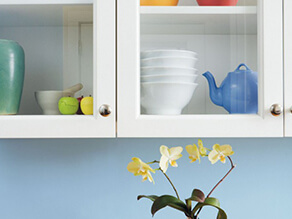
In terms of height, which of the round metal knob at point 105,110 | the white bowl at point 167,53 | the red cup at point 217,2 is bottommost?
the round metal knob at point 105,110

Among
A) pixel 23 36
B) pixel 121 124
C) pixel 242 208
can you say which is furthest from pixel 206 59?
pixel 242 208

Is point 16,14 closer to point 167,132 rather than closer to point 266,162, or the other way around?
point 167,132

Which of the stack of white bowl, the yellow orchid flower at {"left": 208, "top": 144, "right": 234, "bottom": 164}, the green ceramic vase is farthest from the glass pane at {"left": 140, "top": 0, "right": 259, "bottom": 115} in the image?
the green ceramic vase

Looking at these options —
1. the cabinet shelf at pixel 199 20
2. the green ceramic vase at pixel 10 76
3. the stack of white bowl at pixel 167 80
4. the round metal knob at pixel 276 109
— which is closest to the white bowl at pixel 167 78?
the stack of white bowl at pixel 167 80

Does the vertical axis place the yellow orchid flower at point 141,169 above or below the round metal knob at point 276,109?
below

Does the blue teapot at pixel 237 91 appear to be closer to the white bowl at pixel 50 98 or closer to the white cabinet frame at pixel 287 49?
the white cabinet frame at pixel 287 49

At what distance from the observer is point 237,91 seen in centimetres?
93

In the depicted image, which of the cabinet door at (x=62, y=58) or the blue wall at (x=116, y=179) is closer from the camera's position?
the cabinet door at (x=62, y=58)

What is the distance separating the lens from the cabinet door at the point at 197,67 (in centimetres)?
90

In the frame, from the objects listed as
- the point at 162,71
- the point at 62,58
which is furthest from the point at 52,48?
the point at 162,71

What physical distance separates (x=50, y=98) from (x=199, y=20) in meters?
0.41

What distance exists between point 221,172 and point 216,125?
39cm

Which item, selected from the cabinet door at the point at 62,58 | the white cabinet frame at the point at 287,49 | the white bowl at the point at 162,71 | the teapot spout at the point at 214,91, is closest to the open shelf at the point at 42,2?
the cabinet door at the point at 62,58

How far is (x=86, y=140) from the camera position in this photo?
1.27m
